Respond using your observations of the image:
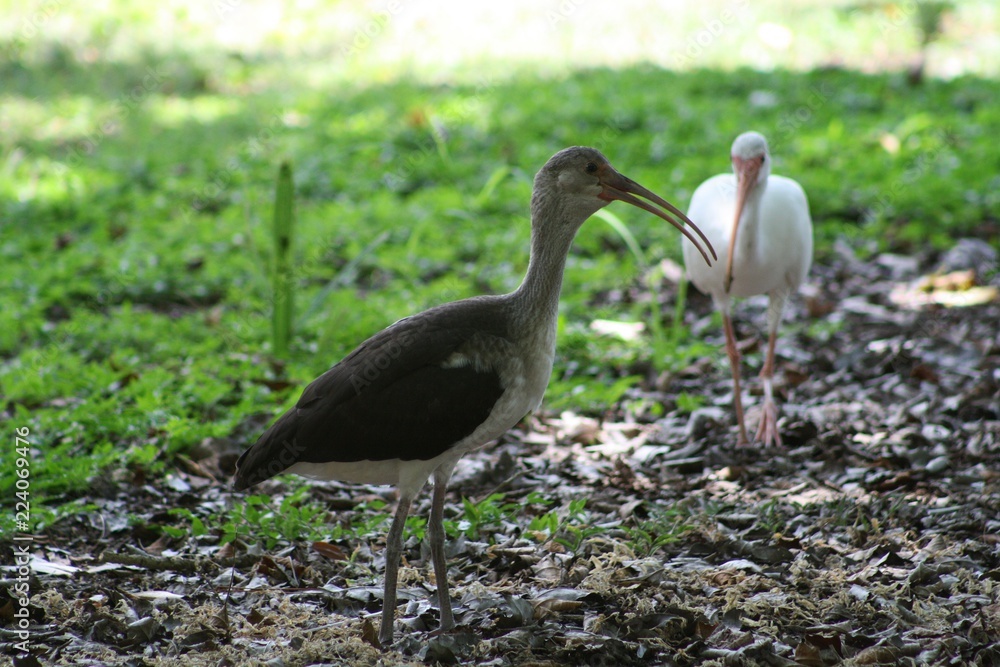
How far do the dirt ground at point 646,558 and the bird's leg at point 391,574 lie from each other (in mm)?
51

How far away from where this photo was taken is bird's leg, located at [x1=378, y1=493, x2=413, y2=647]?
3.15m

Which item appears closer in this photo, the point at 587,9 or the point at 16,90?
the point at 16,90

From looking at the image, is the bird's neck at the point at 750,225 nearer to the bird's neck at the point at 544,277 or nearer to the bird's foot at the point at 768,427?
the bird's foot at the point at 768,427

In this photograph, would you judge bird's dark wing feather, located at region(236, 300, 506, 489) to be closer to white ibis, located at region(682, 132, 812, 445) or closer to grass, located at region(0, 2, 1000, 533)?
grass, located at region(0, 2, 1000, 533)

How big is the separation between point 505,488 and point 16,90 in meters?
10.8

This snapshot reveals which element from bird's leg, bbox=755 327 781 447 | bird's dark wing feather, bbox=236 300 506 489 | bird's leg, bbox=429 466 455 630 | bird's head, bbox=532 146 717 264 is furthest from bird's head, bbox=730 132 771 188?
bird's leg, bbox=429 466 455 630

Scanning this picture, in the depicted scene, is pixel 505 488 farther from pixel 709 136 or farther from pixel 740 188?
pixel 709 136

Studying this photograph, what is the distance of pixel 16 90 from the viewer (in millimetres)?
12516

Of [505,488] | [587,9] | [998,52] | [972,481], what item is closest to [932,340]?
[972,481]

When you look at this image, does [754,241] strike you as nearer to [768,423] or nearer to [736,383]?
[736,383]

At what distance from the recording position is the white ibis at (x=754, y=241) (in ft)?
15.9

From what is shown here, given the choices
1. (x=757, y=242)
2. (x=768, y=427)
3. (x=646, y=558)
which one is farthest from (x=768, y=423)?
(x=646, y=558)

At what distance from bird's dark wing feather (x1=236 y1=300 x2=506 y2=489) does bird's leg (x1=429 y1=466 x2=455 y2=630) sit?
21 cm

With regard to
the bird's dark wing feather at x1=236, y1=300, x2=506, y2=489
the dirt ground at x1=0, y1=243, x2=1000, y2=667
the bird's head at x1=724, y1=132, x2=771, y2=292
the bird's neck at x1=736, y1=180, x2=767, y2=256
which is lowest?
the dirt ground at x1=0, y1=243, x2=1000, y2=667
